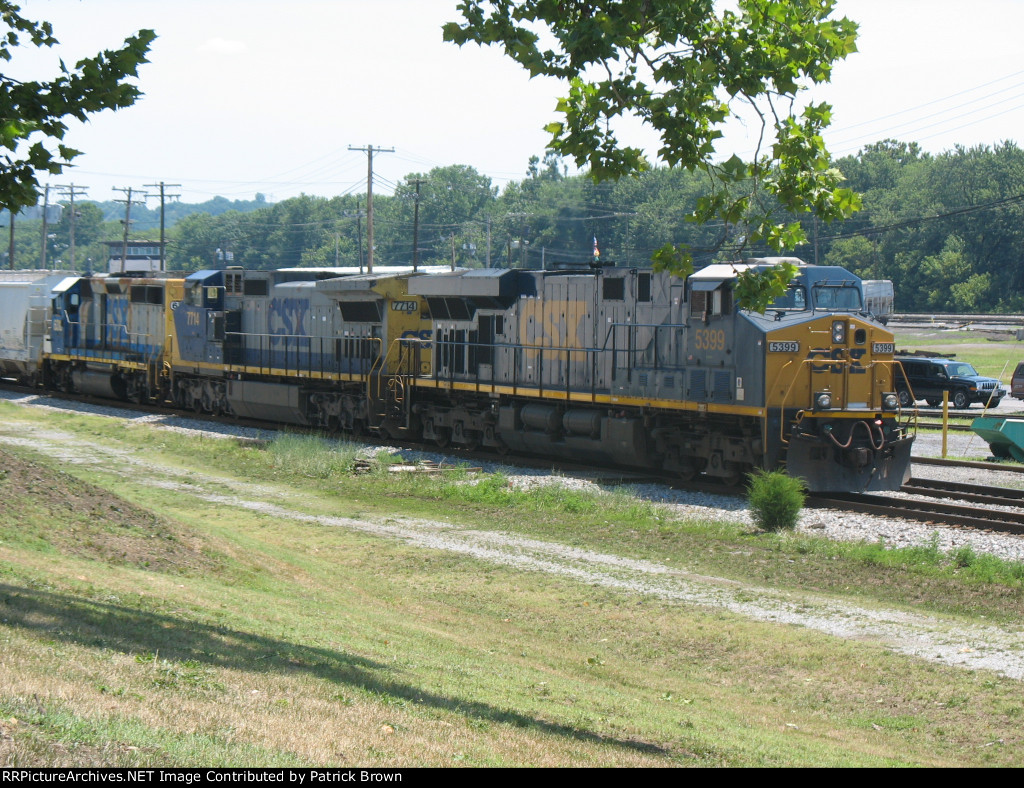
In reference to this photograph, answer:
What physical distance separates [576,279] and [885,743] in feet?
53.4

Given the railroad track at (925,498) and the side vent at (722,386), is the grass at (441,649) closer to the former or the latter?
the railroad track at (925,498)

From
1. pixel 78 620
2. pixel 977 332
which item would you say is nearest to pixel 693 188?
pixel 977 332

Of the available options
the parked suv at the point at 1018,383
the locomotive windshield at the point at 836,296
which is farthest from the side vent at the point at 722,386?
the parked suv at the point at 1018,383

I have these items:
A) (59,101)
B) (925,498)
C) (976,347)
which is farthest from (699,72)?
(976,347)

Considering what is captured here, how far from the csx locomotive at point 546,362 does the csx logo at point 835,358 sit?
0.12 ft

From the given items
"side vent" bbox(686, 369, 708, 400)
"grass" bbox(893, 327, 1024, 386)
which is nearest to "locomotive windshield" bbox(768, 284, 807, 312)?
"side vent" bbox(686, 369, 708, 400)

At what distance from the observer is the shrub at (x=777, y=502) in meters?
17.2

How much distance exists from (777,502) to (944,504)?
4.07 m

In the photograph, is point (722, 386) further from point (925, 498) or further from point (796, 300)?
point (925, 498)

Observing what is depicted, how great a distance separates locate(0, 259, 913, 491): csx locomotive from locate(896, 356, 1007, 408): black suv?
19.4 metres

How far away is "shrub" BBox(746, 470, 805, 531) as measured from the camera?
1723 cm

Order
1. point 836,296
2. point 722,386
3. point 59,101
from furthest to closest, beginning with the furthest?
point 722,386 → point 836,296 → point 59,101

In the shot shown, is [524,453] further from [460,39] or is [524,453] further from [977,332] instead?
[977,332]

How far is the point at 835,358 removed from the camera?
20.4 metres
